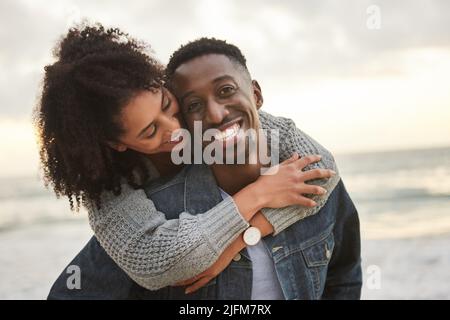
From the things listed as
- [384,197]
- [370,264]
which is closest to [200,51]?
[370,264]

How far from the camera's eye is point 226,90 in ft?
6.49

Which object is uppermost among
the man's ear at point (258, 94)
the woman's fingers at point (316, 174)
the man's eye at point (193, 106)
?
the man's ear at point (258, 94)

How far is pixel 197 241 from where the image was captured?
1820 millimetres

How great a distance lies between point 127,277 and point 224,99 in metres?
0.66

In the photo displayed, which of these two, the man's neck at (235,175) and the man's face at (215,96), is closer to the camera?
the man's face at (215,96)

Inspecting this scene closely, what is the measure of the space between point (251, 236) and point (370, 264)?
5470 millimetres

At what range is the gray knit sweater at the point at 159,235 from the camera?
5.99ft

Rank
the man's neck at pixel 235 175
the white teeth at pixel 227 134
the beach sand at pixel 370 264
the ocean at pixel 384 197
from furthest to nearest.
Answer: the ocean at pixel 384 197 → the beach sand at pixel 370 264 → the man's neck at pixel 235 175 → the white teeth at pixel 227 134

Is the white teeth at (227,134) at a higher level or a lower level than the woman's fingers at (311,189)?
higher

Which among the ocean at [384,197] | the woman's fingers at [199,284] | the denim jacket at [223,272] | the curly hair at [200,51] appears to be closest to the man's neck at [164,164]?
the denim jacket at [223,272]

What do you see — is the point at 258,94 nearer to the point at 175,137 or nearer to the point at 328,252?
the point at 175,137

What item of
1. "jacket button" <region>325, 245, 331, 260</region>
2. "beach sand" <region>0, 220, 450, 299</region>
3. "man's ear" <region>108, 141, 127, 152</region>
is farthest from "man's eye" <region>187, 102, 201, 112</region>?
"beach sand" <region>0, 220, 450, 299</region>

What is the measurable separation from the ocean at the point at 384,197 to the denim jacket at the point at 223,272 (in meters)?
6.21

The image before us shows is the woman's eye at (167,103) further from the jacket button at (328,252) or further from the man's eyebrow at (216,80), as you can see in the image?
the jacket button at (328,252)
